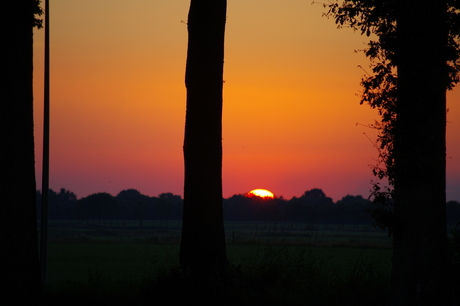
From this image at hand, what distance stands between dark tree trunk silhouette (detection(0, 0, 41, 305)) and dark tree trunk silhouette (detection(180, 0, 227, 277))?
10.4ft

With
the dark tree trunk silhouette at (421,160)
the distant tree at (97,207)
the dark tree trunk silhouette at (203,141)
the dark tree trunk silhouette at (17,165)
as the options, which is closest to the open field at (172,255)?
the dark tree trunk silhouette at (203,141)

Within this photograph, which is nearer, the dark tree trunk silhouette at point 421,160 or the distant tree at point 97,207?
the dark tree trunk silhouette at point 421,160

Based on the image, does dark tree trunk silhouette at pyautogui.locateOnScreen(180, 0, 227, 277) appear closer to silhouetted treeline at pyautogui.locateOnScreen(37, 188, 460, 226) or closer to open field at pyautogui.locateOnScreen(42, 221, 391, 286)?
open field at pyautogui.locateOnScreen(42, 221, 391, 286)

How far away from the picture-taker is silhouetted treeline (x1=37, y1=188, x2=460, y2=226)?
454 ft

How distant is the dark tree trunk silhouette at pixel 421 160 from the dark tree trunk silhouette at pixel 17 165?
632 centimetres

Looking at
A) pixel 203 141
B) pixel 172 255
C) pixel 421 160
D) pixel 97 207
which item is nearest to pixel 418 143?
pixel 421 160

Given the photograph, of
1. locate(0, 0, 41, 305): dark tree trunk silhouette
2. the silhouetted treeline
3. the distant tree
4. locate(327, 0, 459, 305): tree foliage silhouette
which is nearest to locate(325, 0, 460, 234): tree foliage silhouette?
locate(327, 0, 459, 305): tree foliage silhouette

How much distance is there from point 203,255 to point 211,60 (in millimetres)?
4147

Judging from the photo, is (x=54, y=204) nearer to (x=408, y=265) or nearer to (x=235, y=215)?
(x=235, y=215)

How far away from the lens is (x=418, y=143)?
29.1 feet

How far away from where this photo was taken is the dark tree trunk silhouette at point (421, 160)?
882cm

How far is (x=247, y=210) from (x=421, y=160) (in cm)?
17148

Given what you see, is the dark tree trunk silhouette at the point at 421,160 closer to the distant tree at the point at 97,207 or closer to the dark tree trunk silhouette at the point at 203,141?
the dark tree trunk silhouette at the point at 203,141

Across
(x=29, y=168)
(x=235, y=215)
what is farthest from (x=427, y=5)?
(x=235, y=215)
